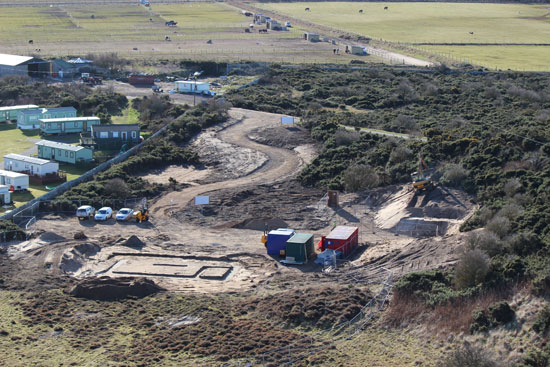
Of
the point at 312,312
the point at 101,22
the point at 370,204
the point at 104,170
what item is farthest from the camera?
the point at 101,22

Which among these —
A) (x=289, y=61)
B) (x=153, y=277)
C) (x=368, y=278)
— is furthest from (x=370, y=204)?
(x=289, y=61)

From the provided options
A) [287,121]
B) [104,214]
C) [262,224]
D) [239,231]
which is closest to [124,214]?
[104,214]

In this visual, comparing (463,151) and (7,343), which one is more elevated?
(463,151)

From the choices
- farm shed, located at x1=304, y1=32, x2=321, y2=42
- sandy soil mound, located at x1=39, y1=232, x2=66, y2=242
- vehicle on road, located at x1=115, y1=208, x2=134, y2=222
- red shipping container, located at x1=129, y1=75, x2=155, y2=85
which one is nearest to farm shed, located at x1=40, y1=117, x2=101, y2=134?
vehicle on road, located at x1=115, y1=208, x2=134, y2=222

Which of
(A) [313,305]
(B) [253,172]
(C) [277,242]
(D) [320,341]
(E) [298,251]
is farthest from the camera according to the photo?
(B) [253,172]

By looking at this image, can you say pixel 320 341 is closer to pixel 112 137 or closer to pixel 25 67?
pixel 112 137

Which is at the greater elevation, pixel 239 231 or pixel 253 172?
pixel 253 172

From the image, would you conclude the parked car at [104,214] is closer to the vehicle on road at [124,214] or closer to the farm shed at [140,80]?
the vehicle on road at [124,214]

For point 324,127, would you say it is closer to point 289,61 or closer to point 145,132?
point 145,132
